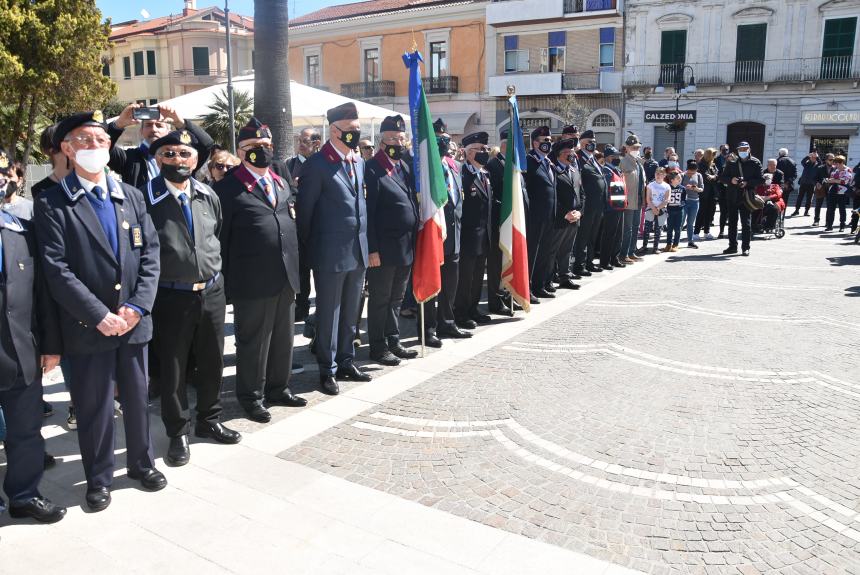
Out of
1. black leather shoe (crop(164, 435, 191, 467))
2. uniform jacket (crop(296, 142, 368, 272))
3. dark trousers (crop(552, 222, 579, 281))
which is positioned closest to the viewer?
black leather shoe (crop(164, 435, 191, 467))

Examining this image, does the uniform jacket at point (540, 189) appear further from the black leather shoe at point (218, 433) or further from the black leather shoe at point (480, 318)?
the black leather shoe at point (218, 433)

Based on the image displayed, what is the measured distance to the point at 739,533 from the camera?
142 inches

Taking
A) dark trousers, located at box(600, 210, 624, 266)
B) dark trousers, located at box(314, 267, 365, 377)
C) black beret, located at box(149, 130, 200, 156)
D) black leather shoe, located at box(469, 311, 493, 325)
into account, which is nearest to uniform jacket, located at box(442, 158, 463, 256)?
black leather shoe, located at box(469, 311, 493, 325)

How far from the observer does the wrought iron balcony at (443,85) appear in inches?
1439

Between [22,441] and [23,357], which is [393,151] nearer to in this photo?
[23,357]

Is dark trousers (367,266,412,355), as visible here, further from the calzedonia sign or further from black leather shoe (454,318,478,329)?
the calzedonia sign

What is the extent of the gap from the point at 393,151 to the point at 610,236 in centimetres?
647

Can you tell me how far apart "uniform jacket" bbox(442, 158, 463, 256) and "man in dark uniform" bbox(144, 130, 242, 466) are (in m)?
3.10

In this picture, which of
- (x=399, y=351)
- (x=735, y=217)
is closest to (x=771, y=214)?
(x=735, y=217)

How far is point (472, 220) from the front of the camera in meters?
7.83

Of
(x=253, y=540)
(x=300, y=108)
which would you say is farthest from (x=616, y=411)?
(x=300, y=108)

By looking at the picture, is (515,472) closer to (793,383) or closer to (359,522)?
(359,522)

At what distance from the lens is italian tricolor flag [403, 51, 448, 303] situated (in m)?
6.64

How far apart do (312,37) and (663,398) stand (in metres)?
40.1
